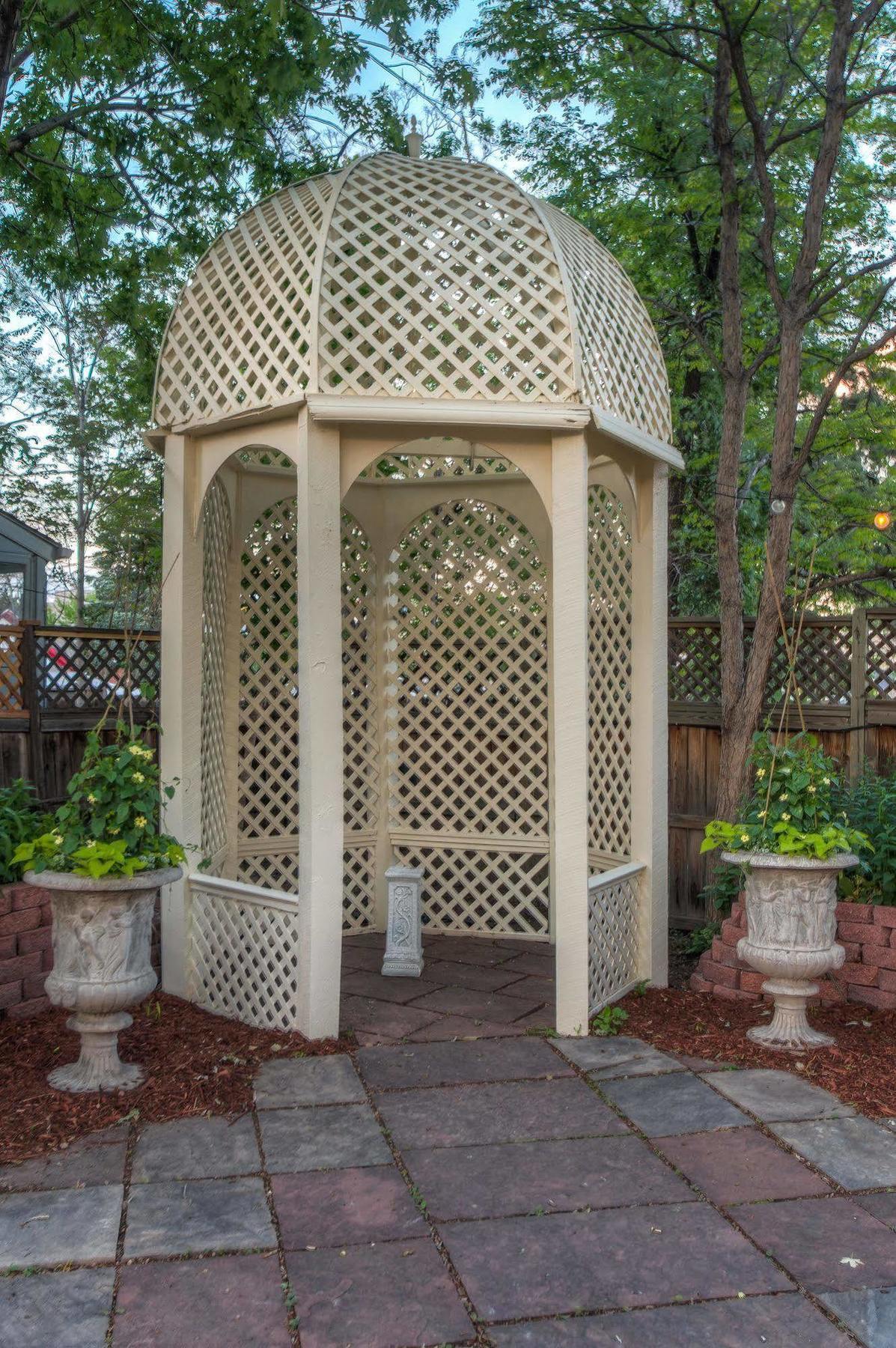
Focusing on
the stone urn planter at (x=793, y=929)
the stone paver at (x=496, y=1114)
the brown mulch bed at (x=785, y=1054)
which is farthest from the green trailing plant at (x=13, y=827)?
the stone urn planter at (x=793, y=929)

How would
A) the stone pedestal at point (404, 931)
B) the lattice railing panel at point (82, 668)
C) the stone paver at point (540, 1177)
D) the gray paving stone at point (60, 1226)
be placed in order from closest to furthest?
the gray paving stone at point (60, 1226) < the stone paver at point (540, 1177) < the stone pedestal at point (404, 931) < the lattice railing panel at point (82, 668)

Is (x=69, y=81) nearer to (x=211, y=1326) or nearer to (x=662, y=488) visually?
(x=662, y=488)

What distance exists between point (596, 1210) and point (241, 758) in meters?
3.49

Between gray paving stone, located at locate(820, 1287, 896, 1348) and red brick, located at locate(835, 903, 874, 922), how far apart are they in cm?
239

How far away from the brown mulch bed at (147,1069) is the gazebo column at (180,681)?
32cm

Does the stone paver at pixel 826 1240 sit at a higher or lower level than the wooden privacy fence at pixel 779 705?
lower

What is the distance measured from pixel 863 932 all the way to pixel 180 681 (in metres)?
3.26

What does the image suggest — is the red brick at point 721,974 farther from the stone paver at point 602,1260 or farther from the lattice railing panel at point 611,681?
the stone paver at point 602,1260

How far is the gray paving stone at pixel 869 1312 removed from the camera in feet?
7.55

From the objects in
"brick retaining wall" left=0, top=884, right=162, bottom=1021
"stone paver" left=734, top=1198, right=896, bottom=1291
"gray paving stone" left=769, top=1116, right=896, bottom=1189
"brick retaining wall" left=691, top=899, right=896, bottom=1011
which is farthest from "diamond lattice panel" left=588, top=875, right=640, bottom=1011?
"brick retaining wall" left=0, top=884, right=162, bottom=1021

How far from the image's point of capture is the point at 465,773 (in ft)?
20.7

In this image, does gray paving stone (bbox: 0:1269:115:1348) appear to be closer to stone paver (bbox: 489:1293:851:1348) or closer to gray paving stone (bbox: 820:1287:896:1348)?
stone paver (bbox: 489:1293:851:1348)

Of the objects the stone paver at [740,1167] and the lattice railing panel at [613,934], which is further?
the lattice railing panel at [613,934]

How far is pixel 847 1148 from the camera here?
10.8 ft
